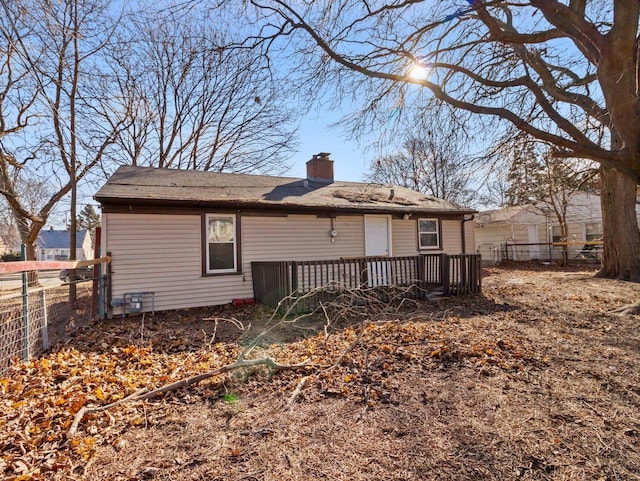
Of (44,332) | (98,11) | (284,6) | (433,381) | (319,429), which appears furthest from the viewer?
(98,11)

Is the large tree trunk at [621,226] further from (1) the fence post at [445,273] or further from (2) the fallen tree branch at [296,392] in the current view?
(2) the fallen tree branch at [296,392]

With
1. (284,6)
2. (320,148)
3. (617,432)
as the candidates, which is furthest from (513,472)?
(320,148)

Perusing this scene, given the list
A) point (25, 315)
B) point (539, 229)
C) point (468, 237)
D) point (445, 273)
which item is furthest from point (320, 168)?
point (539, 229)

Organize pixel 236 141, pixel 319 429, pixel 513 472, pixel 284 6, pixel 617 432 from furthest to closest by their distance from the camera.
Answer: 1. pixel 236 141
2. pixel 284 6
3. pixel 319 429
4. pixel 617 432
5. pixel 513 472

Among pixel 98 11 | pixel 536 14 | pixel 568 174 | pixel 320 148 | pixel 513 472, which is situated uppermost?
pixel 98 11

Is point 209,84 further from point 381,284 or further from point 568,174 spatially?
point 568,174

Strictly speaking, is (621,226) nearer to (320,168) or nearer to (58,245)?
(320,168)

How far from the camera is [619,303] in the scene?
7449 mm

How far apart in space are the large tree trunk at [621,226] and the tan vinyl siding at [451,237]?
5.03 m

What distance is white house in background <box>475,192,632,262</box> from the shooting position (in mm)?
22078

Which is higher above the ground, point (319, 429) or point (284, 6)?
point (284, 6)

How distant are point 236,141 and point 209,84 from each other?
3.01 meters

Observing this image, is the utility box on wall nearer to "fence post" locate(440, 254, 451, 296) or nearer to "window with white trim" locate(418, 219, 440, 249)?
"fence post" locate(440, 254, 451, 296)

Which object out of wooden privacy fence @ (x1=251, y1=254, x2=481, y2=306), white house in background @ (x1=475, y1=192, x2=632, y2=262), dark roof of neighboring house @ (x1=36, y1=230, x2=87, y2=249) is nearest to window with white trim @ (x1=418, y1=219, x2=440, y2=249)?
wooden privacy fence @ (x1=251, y1=254, x2=481, y2=306)
